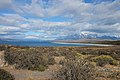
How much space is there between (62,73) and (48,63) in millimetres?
10930

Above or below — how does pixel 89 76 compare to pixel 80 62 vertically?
below

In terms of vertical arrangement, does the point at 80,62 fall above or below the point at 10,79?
above

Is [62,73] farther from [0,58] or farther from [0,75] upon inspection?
[0,58]

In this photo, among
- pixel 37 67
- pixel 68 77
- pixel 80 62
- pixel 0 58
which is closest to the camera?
pixel 68 77

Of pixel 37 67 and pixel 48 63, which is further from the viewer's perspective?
pixel 48 63

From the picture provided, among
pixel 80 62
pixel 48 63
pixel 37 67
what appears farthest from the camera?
pixel 48 63

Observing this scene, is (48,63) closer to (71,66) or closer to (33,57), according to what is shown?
(33,57)

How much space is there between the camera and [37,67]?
20.3 meters

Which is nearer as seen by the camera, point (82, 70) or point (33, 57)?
point (82, 70)

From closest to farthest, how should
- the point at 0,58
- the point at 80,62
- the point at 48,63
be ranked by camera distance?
the point at 80,62 → the point at 0,58 → the point at 48,63

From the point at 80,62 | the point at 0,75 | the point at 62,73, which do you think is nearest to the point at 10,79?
the point at 0,75

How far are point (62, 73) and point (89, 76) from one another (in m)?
1.62

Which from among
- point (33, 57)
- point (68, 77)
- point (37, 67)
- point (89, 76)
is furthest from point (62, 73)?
point (33, 57)

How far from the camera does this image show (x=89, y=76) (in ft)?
41.1
